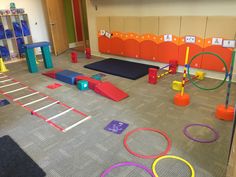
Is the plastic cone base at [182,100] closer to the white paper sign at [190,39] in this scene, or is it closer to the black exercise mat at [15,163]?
the white paper sign at [190,39]

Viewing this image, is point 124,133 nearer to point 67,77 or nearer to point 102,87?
point 102,87

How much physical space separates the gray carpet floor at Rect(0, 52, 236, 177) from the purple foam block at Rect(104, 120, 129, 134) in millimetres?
69

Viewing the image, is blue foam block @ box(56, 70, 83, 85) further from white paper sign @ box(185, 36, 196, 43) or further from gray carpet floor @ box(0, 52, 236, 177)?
white paper sign @ box(185, 36, 196, 43)

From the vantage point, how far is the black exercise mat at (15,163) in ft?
7.25

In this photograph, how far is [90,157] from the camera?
8.00 feet

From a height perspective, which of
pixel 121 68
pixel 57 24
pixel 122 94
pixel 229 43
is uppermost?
pixel 57 24

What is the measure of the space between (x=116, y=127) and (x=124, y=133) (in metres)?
0.18

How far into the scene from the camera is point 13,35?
6.59 metres

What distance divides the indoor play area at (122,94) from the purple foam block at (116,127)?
2cm

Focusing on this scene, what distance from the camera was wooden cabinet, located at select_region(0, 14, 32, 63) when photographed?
6.44 m

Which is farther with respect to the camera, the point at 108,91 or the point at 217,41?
the point at 217,41

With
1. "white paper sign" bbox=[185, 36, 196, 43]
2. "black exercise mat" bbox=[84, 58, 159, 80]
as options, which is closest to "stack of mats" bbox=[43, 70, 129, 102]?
"black exercise mat" bbox=[84, 58, 159, 80]

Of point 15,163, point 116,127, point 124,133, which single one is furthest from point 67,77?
point 15,163

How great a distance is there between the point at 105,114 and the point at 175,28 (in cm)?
282
